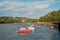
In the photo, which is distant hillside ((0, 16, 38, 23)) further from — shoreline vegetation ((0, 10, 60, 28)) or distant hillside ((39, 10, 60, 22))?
distant hillside ((39, 10, 60, 22))

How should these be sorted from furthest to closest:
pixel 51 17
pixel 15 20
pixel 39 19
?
1. pixel 51 17
2. pixel 15 20
3. pixel 39 19

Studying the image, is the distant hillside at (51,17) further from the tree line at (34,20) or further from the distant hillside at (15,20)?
the distant hillside at (15,20)

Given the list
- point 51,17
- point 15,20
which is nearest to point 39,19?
point 51,17

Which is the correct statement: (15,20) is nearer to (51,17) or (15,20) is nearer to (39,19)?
(39,19)

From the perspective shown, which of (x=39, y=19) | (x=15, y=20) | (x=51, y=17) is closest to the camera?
(x=39, y=19)

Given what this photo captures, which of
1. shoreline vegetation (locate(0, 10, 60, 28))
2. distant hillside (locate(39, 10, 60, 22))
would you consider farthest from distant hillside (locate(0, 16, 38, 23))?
distant hillside (locate(39, 10, 60, 22))

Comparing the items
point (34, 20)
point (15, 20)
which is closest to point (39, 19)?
point (34, 20)

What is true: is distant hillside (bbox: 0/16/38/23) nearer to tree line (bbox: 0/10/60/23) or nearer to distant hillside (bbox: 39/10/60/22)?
tree line (bbox: 0/10/60/23)

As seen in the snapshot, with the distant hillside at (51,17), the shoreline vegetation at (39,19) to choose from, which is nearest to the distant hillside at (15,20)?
the shoreline vegetation at (39,19)

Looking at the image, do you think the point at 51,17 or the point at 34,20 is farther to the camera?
the point at 51,17

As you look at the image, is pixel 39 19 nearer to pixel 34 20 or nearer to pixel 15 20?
pixel 34 20

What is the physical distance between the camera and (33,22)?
673cm

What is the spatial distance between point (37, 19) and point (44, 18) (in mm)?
288

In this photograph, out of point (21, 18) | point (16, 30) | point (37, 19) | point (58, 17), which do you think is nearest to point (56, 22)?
point (58, 17)
